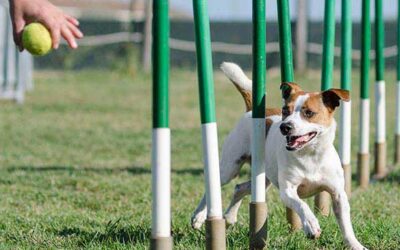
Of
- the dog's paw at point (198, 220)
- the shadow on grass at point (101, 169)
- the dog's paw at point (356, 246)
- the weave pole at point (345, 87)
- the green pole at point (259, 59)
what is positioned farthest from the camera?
the shadow on grass at point (101, 169)

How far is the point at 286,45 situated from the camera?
5102mm

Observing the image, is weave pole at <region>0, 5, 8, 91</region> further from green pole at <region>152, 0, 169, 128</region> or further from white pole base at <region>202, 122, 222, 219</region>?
green pole at <region>152, 0, 169, 128</region>

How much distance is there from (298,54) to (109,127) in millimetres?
12490

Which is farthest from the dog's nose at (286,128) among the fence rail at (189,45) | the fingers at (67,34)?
the fence rail at (189,45)

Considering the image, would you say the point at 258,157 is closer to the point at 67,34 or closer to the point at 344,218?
the point at 344,218

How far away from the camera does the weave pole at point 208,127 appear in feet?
13.5

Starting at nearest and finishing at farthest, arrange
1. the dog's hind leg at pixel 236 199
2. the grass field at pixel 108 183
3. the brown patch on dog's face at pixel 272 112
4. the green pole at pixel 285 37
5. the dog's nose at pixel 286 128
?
the dog's nose at pixel 286 128, the green pole at pixel 285 37, the grass field at pixel 108 183, the brown patch on dog's face at pixel 272 112, the dog's hind leg at pixel 236 199

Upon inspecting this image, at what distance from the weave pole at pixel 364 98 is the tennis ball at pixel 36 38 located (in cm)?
365

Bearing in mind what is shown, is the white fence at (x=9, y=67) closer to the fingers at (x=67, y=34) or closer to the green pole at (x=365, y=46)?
the green pole at (x=365, y=46)

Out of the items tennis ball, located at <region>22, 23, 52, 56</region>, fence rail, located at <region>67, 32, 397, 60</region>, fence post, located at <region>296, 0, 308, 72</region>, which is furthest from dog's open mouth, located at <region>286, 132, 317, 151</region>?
fence rail, located at <region>67, 32, 397, 60</region>

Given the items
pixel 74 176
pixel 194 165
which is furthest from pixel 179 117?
pixel 74 176

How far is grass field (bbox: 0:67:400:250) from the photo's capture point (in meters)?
5.16

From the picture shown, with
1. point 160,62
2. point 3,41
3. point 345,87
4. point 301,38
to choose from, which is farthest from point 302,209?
point 301,38

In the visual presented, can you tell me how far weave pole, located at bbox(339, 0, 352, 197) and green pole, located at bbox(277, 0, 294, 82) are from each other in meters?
1.48
